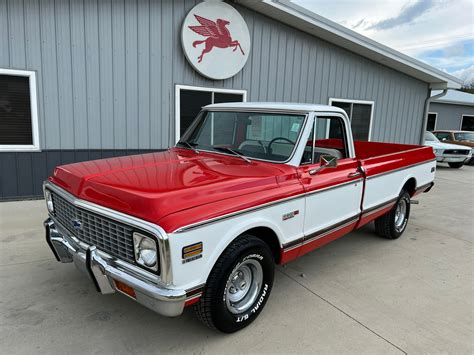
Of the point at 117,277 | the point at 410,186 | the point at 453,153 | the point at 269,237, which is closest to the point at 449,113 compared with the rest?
the point at 453,153

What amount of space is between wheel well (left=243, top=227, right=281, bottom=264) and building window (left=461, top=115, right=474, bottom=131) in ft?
79.5

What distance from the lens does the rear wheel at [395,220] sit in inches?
197

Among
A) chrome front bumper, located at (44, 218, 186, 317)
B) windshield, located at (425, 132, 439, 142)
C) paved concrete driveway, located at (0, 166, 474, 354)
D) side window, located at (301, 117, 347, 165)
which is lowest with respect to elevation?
paved concrete driveway, located at (0, 166, 474, 354)

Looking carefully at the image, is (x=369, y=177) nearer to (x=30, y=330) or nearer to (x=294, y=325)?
(x=294, y=325)

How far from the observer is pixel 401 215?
5.34 meters

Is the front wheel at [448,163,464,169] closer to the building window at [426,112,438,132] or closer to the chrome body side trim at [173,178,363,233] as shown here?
the building window at [426,112,438,132]

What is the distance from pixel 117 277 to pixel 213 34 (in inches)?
257

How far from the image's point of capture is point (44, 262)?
13.1ft

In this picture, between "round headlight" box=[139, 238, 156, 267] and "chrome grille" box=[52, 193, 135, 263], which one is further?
"chrome grille" box=[52, 193, 135, 263]

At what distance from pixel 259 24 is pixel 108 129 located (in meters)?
4.30

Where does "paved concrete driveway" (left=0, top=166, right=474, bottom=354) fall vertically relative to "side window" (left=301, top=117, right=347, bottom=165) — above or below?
below

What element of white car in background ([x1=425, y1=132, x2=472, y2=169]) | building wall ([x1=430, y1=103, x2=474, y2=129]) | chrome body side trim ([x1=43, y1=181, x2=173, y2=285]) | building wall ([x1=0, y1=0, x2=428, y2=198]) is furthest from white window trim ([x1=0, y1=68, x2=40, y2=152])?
building wall ([x1=430, y1=103, x2=474, y2=129])

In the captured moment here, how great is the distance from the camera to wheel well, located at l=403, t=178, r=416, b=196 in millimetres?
5273

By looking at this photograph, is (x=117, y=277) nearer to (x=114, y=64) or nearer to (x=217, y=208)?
(x=217, y=208)
